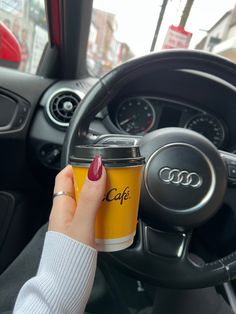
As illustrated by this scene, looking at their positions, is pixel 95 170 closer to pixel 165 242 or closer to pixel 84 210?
pixel 84 210

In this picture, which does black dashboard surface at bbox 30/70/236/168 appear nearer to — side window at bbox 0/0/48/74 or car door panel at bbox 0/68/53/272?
car door panel at bbox 0/68/53/272

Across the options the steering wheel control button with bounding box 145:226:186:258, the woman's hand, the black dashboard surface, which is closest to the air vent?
the black dashboard surface

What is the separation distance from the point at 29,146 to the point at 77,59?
1.17ft

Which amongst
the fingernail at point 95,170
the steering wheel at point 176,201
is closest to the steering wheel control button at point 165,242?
the steering wheel at point 176,201

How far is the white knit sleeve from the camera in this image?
1.72 ft

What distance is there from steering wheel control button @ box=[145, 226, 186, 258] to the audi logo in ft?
0.41

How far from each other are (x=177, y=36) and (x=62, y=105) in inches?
19.3

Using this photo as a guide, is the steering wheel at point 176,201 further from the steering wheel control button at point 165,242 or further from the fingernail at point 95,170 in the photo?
the fingernail at point 95,170

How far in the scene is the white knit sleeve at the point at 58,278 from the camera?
523 mm

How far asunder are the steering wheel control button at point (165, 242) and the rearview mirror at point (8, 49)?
82cm

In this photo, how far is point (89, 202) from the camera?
0.51m

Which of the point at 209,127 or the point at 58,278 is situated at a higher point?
the point at 209,127

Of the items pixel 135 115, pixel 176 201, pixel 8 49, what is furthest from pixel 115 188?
pixel 8 49

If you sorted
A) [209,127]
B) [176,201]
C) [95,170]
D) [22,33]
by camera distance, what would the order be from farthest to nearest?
1. [22,33]
2. [209,127]
3. [176,201]
4. [95,170]
